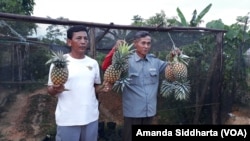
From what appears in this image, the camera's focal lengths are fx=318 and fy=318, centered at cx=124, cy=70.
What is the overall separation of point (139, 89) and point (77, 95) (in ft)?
3.19

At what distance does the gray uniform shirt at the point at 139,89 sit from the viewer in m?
3.80

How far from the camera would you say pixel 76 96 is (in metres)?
3.07

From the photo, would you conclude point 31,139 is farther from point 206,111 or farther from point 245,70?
point 245,70

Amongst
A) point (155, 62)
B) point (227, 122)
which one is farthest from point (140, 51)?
point (227, 122)

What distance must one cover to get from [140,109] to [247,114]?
175 inches

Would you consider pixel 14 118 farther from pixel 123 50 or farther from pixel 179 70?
pixel 179 70

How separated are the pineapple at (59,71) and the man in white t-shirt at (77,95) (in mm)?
137

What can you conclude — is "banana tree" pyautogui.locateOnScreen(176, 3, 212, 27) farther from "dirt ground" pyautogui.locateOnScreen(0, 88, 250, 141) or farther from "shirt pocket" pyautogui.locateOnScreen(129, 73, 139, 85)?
"shirt pocket" pyautogui.locateOnScreen(129, 73, 139, 85)

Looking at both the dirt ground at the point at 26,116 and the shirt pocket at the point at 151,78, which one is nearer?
the shirt pocket at the point at 151,78

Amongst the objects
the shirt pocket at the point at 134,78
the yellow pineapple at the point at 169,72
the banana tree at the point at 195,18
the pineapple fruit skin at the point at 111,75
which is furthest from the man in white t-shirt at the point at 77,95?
the banana tree at the point at 195,18

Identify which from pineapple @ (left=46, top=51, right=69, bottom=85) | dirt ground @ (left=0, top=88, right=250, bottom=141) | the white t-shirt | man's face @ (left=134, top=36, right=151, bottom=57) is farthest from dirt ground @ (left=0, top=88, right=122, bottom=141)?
man's face @ (left=134, top=36, right=151, bottom=57)

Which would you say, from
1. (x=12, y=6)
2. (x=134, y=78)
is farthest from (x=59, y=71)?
(x=12, y=6)

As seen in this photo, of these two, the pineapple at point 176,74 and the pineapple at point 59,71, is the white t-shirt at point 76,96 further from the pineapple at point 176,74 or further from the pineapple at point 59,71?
the pineapple at point 176,74

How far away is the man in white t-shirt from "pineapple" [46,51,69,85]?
0.45 feet
